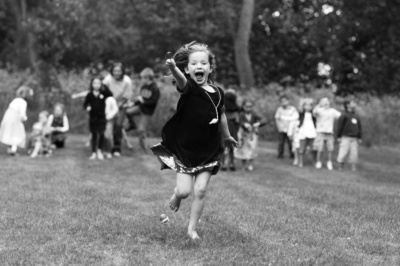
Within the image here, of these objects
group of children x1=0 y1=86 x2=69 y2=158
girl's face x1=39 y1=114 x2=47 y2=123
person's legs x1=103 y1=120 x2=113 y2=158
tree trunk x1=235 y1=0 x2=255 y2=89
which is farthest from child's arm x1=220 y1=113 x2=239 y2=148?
tree trunk x1=235 y1=0 x2=255 y2=89

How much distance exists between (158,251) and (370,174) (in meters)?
8.54

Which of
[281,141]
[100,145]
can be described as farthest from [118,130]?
[281,141]

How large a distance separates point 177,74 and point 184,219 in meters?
2.10

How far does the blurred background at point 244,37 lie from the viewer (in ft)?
96.5

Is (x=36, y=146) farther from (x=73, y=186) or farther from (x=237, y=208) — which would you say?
(x=237, y=208)

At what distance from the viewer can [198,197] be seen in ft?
17.7

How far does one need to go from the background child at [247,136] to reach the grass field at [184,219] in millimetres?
968

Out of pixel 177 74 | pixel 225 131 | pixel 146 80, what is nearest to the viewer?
pixel 177 74

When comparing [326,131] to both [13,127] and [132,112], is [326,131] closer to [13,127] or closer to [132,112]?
[132,112]

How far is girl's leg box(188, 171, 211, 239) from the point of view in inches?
212

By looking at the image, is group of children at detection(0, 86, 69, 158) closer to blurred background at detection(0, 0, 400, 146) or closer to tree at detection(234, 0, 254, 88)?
blurred background at detection(0, 0, 400, 146)

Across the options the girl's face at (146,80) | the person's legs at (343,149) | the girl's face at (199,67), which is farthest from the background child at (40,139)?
the girl's face at (199,67)

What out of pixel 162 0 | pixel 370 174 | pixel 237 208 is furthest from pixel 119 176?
pixel 162 0

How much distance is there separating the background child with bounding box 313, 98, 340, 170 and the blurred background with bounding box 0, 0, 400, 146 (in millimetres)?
11294
